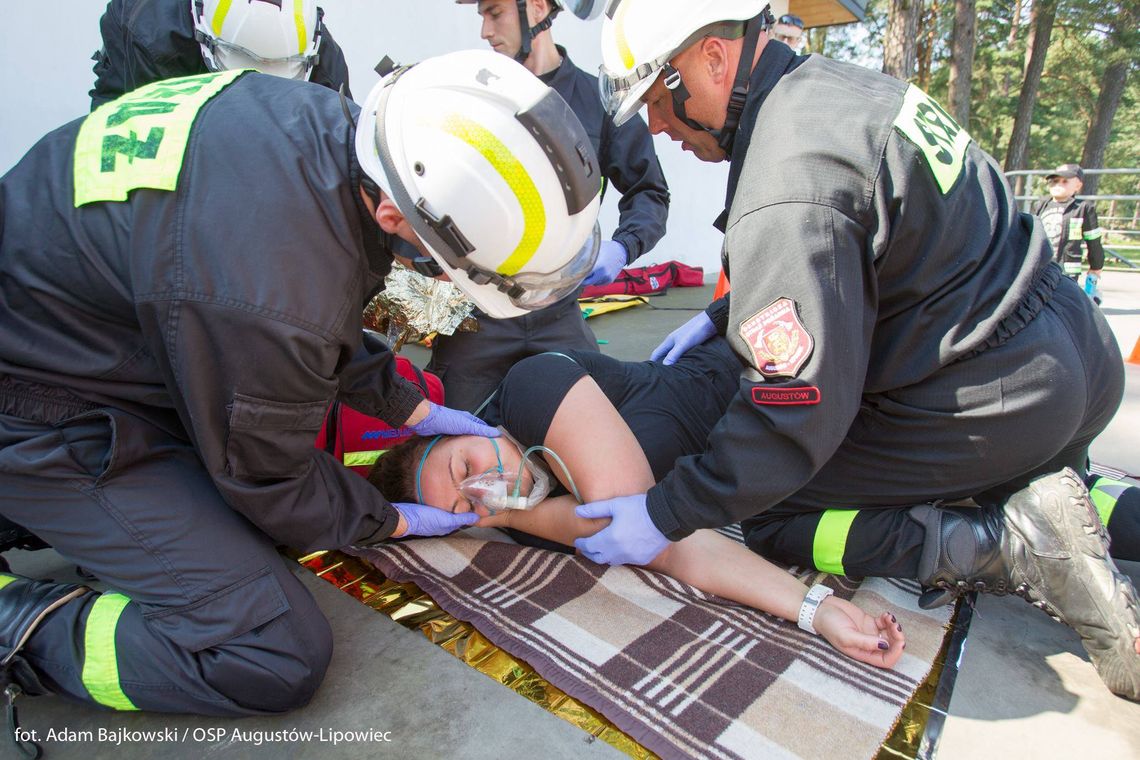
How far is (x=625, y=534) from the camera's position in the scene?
188cm

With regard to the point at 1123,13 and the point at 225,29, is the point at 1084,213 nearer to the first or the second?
the point at 225,29

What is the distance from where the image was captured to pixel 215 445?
4.79ft

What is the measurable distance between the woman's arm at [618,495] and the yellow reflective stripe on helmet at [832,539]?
0.16 meters

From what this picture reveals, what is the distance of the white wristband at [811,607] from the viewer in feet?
5.87

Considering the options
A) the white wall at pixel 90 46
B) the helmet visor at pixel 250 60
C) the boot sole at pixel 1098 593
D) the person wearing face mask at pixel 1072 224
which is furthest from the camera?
the person wearing face mask at pixel 1072 224

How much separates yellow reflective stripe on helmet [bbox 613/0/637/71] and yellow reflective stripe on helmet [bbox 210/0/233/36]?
1549mm

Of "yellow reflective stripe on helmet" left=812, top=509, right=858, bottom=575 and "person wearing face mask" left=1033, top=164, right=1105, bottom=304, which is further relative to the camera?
"person wearing face mask" left=1033, top=164, right=1105, bottom=304

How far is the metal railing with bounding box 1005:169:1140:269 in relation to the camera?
32.8ft

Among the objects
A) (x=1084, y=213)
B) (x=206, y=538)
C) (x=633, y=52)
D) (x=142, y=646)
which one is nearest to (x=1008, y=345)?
(x=633, y=52)

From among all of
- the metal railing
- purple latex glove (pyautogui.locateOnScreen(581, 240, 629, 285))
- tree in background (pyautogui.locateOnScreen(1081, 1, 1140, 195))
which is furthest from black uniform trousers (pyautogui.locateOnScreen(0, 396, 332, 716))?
tree in background (pyautogui.locateOnScreen(1081, 1, 1140, 195))

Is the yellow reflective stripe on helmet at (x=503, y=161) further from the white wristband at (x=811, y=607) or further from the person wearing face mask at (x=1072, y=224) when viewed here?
the person wearing face mask at (x=1072, y=224)

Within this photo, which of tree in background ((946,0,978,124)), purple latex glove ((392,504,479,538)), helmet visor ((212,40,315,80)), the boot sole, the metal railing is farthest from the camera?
tree in background ((946,0,978,124))

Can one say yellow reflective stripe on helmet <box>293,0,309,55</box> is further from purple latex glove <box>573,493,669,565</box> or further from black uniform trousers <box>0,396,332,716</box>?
purple latex glove <box>573,493,669,565</box>

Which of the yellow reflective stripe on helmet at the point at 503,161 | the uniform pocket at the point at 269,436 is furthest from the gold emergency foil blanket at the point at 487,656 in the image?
the yellow reflective stripe on helmet at the point at 503,161
